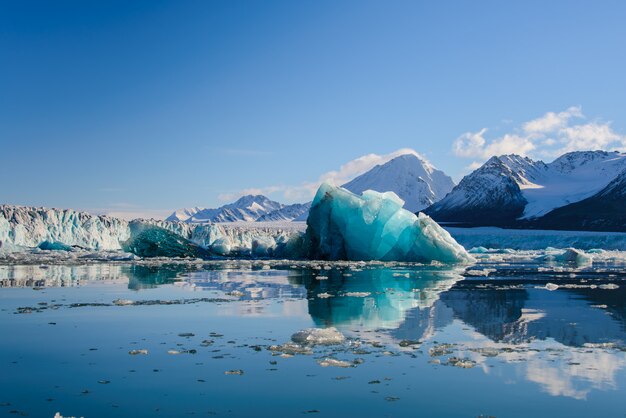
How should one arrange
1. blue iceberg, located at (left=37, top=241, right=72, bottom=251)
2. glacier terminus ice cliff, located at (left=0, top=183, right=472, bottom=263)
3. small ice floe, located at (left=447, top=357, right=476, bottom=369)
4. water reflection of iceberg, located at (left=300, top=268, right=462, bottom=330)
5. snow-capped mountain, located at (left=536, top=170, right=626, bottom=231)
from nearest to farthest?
small ice floe, located at (left=447, top=357, right=476, bottom=369) < water reflection of iceberg, located at (left=300, top=268, right=462, bottom=330) < glacier terminus ice cliff, located at (left=0, top=183, right=472, bottom=263) < blue iceberg, located at (left=37, top=241, right=72, bottom=251) < snow-capped mountain, located at (left=536, top=170, right=626, bottom=231)

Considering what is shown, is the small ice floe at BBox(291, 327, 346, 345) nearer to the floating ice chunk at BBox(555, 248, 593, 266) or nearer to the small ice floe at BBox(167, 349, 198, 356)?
the small ice floe at BBox(167, 349, 198, 356)

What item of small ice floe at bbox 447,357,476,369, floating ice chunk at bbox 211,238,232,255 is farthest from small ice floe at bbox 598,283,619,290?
floating ice chunk at bbox 211,238,232,255

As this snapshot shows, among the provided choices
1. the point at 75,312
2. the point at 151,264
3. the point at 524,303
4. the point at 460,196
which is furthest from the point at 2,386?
the point at 460,196

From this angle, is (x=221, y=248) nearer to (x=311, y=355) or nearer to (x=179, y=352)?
(x=179, y=352)

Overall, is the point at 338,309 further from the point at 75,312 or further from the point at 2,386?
the point at 2,386

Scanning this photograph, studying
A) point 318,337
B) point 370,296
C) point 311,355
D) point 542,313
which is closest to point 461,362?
point 311,355
